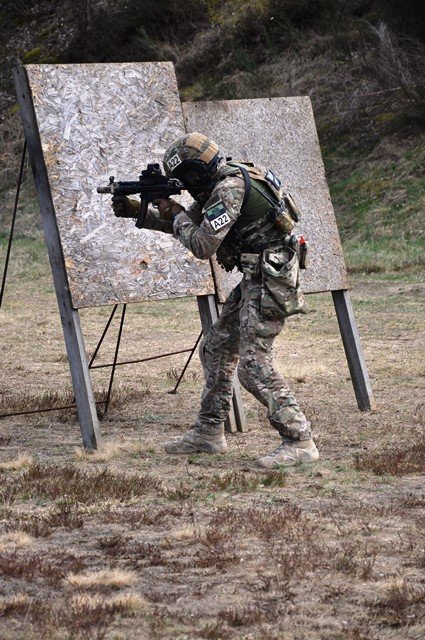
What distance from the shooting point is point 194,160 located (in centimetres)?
677

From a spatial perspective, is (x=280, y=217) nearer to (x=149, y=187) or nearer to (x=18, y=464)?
(x=149, y=187)

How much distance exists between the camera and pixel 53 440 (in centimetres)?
820

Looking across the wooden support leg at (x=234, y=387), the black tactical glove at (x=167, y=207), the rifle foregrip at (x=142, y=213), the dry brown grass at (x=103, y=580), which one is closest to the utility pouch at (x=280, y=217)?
the black tactical glove at (x=167, y=207)

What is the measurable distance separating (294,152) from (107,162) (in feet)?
5.90

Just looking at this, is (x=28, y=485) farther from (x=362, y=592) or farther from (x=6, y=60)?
(x=6, y=60)

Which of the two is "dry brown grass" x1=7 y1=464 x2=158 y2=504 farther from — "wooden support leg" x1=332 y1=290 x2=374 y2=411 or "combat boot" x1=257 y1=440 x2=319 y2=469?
"wooden support leg" x1=332 y1=290 x2=374 y2=411

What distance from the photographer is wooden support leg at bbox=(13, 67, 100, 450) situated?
300 inches

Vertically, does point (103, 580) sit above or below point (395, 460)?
above

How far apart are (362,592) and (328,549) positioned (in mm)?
551

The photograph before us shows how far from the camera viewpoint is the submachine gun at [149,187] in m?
6.99

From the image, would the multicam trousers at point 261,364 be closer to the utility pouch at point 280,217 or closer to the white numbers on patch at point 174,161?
the utility pouch at point 280,217

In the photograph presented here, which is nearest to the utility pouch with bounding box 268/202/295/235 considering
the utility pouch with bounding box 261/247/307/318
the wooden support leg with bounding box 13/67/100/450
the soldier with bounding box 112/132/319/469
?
the soldier with bounding box 112/132/319/469

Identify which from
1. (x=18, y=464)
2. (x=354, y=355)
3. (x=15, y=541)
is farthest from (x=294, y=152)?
(x=15, y=541)

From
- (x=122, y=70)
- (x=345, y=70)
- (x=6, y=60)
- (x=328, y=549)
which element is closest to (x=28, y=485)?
(x=328, y=549)
